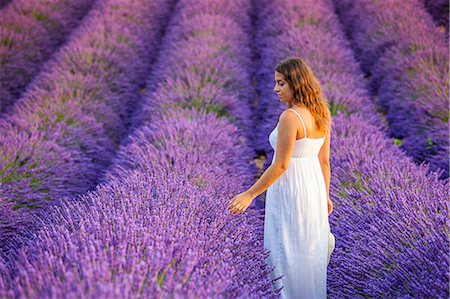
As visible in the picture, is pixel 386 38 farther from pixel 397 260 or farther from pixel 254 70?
pixel 397 260

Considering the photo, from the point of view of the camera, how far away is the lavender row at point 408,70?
3.93 meters

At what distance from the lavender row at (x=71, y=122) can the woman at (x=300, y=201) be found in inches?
48.4

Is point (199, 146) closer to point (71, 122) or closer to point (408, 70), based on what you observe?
point (71, 122)

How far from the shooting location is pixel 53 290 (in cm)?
123

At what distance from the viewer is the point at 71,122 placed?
4.12 meters

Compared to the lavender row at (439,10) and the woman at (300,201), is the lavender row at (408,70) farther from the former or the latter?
the woman at (300,201)

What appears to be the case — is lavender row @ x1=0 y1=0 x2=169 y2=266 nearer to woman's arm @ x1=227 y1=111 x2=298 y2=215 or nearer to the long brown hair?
woman's arm @ x1=227 y1=111 x2=298 y2=215

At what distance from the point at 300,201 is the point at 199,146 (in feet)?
3.86

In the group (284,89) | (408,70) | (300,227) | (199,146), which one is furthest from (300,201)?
(408,70)

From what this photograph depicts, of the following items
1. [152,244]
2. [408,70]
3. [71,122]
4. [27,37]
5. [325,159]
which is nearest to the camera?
[152,244]

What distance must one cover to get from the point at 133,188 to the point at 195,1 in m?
5.97

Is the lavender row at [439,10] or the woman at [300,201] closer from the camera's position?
the woman at [300,201]

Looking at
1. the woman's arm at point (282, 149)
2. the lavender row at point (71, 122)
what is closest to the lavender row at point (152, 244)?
the woman's arm at point (282, 149)

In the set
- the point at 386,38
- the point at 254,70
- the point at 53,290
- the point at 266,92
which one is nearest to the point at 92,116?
the point at 266,92
